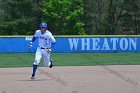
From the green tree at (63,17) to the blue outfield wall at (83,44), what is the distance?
20732mm

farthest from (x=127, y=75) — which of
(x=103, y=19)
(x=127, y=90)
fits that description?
(x=103, y=19)

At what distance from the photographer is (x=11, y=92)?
40.7 feet

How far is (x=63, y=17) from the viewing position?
5772cm

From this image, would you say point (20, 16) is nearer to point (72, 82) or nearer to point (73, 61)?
point (73, 61)

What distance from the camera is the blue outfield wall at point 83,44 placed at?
3469cm

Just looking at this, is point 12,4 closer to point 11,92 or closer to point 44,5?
point 44,5

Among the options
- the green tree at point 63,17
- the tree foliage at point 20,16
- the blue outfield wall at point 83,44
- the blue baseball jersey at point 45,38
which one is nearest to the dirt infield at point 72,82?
the blue baseball jersey at point 45,38

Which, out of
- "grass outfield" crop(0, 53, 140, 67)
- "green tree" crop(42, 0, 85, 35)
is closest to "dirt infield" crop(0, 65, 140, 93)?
"grass outfield" crop(0, 53, 140, 67)

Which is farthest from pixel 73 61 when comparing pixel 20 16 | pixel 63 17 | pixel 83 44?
pixel 20 16

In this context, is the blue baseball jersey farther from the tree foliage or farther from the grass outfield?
the tree foliage

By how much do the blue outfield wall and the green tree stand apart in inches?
816

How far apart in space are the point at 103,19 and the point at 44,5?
1143 cm

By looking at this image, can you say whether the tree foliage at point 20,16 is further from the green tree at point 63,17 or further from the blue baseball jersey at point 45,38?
the blue baseball jersey at point 45,38

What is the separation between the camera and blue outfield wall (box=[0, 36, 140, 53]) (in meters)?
34.7
